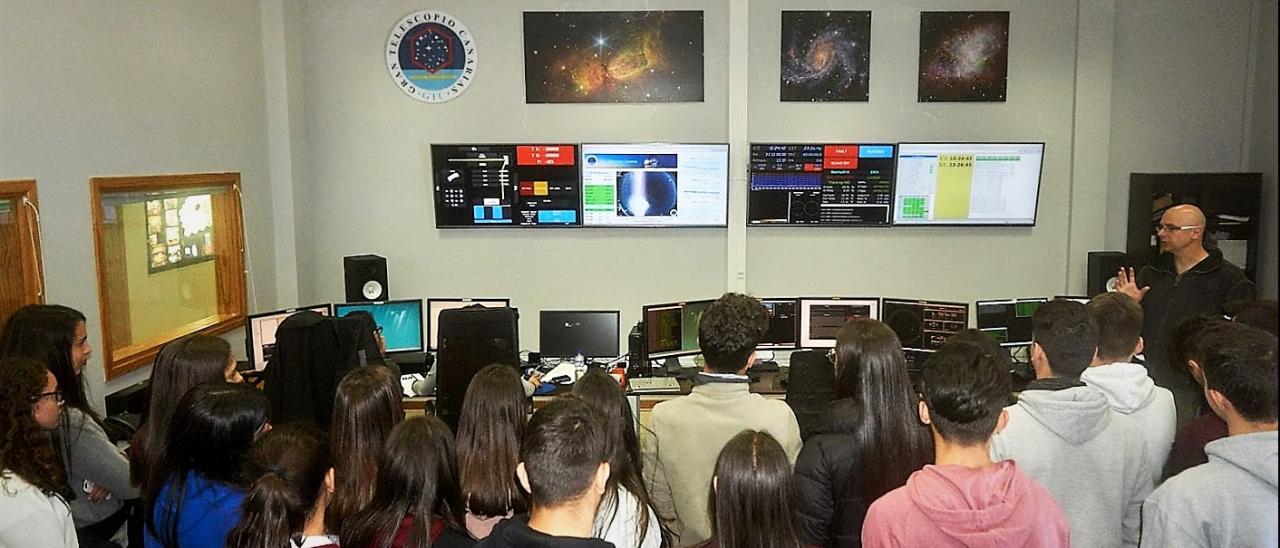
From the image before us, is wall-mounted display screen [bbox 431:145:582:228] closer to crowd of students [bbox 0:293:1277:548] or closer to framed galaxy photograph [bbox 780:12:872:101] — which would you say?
framed galaxy photograph [bbox 780:12:872:101]

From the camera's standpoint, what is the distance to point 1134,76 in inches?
233

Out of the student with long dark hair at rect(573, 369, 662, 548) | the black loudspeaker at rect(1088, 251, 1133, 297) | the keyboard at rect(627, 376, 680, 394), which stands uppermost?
the black loudspeaker at rect(1088, 251, 1133, 297)

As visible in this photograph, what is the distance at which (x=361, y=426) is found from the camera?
260 centimetres

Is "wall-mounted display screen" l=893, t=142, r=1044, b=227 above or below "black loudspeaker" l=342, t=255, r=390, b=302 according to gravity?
above

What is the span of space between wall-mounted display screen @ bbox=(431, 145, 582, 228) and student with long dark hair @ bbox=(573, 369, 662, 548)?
3262mm

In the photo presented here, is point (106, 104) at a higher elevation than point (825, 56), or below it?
below

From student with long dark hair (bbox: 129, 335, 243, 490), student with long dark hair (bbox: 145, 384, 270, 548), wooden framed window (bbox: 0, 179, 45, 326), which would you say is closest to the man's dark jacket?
student with long dark hair (bbox: 145, 384, 270, 548)

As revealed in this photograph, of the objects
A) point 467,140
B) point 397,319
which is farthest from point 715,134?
point 397,319

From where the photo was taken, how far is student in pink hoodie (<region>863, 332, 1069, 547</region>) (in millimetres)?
1710

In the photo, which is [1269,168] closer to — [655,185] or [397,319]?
[397,319]

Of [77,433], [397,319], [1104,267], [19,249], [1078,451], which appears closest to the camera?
[1078,451]

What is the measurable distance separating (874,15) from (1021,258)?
2.04 meters

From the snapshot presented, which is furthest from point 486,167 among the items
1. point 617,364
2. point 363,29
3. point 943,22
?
point 943,22

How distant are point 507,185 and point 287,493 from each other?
404 centimetres
